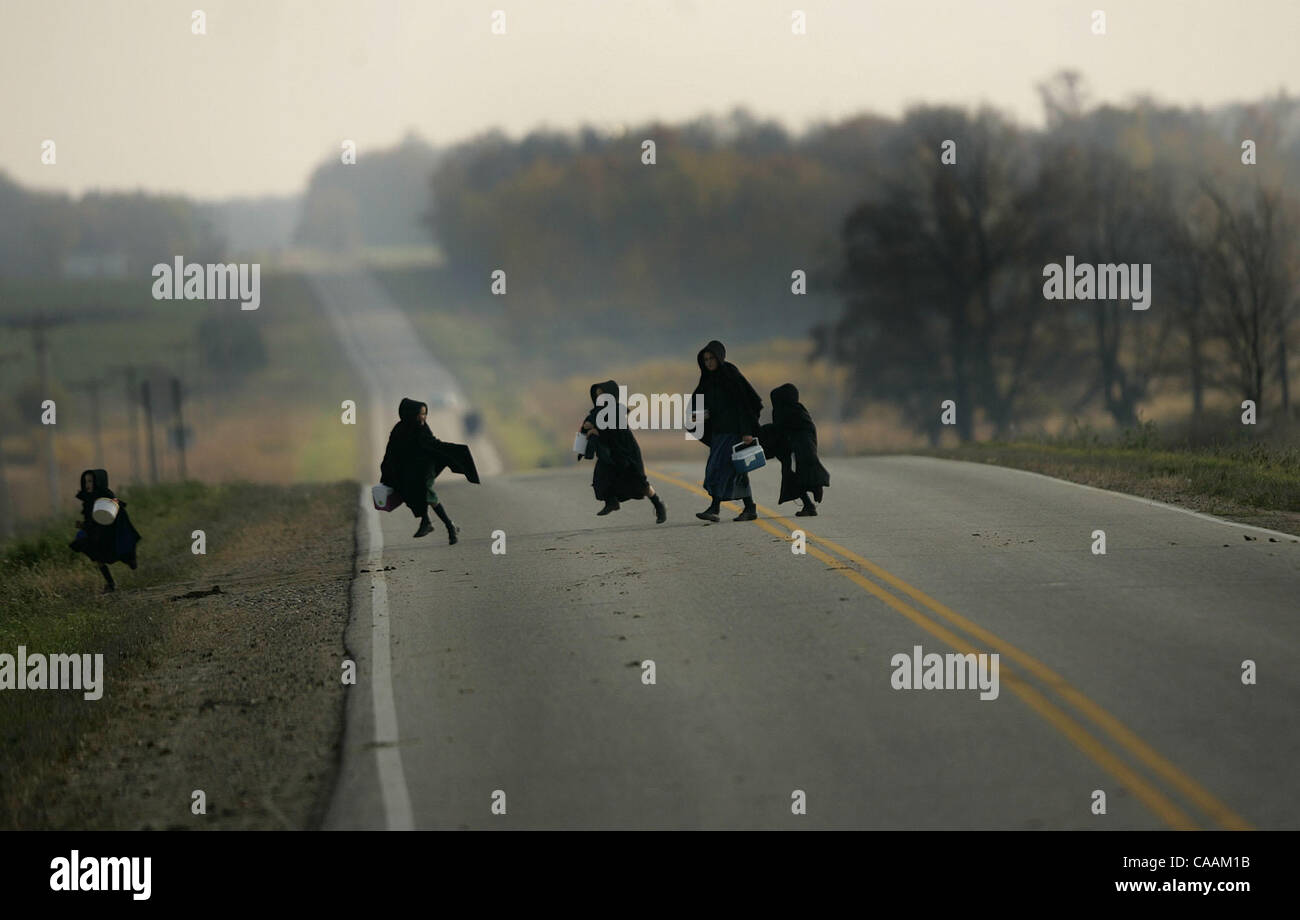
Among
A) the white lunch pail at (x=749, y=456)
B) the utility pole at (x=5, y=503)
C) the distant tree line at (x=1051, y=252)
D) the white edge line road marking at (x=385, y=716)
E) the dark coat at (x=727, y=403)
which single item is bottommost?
the utility pole at (x=5, y=503)

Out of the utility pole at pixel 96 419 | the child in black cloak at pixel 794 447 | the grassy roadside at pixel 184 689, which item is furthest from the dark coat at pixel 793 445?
the utility pole at pixel 96 419

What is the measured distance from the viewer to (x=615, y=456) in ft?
54.7

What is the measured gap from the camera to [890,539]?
1471 cm

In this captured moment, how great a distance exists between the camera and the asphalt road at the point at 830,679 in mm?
7266

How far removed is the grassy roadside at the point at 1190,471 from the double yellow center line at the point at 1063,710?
5.09 m

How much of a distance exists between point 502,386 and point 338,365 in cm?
1281

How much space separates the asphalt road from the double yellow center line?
3 cm

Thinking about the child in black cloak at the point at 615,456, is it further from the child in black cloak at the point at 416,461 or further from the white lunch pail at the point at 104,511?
the white lunch pail at the point at 104,511

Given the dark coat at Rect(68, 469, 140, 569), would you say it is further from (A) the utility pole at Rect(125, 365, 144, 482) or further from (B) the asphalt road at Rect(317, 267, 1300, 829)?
(A) the utility pole at Rect(125, 365, 144, 482)

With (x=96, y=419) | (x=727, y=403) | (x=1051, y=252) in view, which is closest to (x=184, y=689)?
(x=727, y=403)

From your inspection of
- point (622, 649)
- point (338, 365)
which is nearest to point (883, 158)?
point (338, 365)

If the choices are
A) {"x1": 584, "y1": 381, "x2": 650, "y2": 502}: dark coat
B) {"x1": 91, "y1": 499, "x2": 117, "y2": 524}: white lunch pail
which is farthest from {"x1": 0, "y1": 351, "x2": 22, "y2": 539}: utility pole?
{"x1": 584, "y1": 381, "x2": 650, "y2": 502}: dark coat
